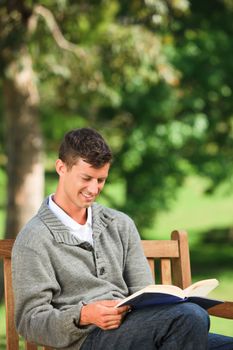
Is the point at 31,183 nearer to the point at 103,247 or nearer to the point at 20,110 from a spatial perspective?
the point at 20,110

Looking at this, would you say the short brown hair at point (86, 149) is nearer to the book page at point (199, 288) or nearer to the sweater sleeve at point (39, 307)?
the sweater sleeve at point (39, 307)

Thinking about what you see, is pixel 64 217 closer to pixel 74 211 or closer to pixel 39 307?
pixel 74 211

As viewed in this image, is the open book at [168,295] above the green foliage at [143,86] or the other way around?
above

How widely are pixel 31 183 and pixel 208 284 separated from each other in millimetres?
7512

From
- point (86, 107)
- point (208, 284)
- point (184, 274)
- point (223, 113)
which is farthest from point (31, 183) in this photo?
point (208, 284)

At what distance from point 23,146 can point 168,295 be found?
24.9ft

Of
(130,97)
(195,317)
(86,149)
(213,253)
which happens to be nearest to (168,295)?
(195,317)

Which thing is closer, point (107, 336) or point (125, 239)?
→ point (107, 336)

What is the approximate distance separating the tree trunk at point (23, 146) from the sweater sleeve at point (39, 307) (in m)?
7.10

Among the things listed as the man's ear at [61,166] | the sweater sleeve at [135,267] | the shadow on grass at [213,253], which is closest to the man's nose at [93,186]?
the man's ear at [61,166]

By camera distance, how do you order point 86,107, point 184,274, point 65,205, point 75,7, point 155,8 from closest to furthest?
point 65,205, point 184,274, point 155,8, point 75,7, point 86,107

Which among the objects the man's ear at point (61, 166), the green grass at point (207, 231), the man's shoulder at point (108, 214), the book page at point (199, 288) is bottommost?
the green grass at point (207, 231)

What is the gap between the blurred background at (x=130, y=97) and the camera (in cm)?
1028

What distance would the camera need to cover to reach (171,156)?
1305cm
